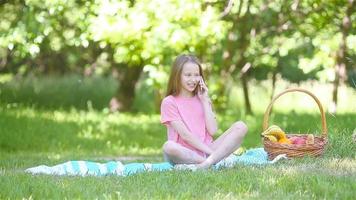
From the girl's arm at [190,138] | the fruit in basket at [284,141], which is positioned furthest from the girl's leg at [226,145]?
the fruit in basket at [284,141]

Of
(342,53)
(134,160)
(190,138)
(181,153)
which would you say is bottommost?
(134,160)

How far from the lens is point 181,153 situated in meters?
6.05

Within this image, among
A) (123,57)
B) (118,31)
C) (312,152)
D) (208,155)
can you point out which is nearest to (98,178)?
(208,155)

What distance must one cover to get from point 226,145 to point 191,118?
0.56 metres

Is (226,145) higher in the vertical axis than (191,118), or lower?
lower

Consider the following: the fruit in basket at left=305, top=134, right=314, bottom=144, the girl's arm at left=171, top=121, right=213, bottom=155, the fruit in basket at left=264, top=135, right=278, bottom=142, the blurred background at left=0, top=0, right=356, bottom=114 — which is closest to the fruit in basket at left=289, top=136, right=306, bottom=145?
the fruit in basket at left=305, top=134, right=314, bottom=144

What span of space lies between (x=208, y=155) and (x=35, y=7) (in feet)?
16.3

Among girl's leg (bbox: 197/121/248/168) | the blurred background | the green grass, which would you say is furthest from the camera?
the blurred background

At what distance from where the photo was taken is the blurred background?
984cm

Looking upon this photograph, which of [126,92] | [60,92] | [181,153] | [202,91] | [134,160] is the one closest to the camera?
[181,153]

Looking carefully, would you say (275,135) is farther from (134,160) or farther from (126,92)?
(126,92)

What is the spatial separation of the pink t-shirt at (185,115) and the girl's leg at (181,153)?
0.78 ft

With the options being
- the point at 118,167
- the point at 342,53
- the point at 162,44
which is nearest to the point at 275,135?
Result: the point at 118,167

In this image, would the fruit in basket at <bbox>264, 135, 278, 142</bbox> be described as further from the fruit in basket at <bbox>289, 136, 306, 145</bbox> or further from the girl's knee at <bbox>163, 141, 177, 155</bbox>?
the girl's knee at <bbox>163, 141, 177, 155</bbox>
